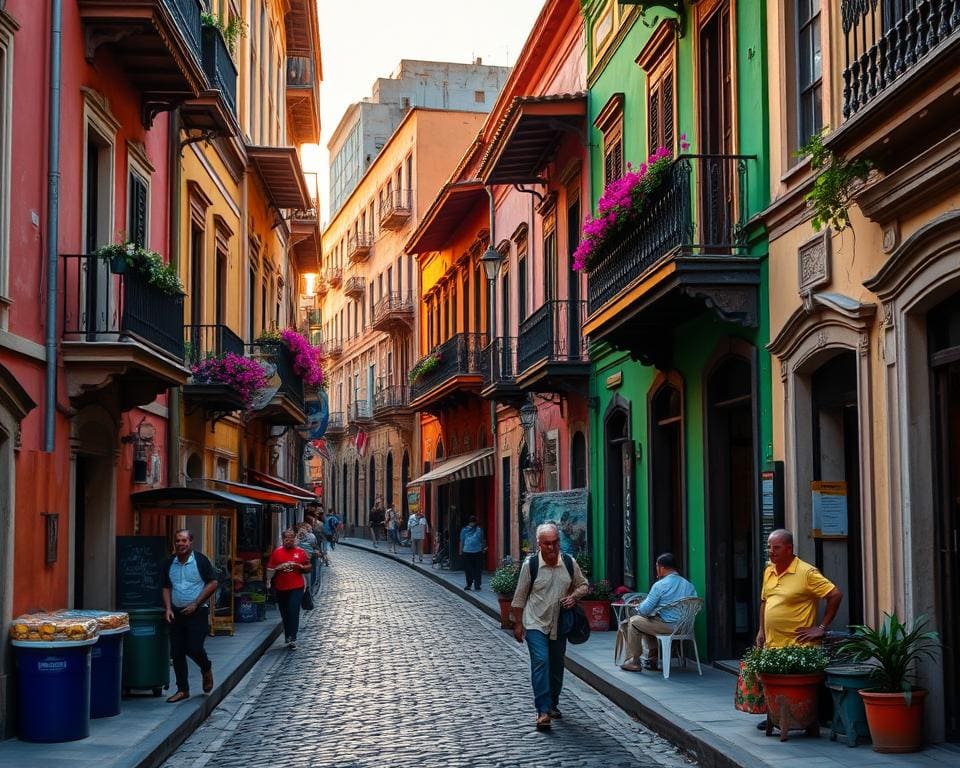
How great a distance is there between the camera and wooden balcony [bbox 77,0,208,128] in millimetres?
12609

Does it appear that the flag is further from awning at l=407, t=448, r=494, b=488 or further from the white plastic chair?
the white plastic chair

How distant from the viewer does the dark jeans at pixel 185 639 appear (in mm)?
12227

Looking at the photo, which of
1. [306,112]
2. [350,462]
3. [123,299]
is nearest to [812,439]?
[123,299]

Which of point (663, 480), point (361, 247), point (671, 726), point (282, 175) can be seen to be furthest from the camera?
point (361, 247)

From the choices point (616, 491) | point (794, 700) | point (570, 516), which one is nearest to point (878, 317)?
point (794, 700)

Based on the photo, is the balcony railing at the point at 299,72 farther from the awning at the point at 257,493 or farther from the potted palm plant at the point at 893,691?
the potted palm plant at the point at 893,691

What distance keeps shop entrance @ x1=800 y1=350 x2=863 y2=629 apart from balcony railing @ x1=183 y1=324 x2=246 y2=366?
9.93 meters

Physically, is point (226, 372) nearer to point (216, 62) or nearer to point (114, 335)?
point (216, 62)

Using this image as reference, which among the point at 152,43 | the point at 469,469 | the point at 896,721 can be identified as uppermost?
the point at 152,43

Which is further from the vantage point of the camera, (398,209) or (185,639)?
(398,209)

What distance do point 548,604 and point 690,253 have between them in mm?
4121

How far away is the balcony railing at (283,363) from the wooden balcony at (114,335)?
9731 mm

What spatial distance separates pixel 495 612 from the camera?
22500 millimetres

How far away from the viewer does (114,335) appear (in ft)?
42.2
